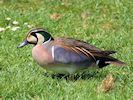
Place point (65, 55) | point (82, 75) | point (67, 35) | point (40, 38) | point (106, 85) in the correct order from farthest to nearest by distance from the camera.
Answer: point (67, 35), point (82, 75), point (40, 38), point (65, 55), point (106, 85)

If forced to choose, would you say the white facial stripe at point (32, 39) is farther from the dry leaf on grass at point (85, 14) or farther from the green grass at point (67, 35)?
the dry leaf on grass at point (85, 14)

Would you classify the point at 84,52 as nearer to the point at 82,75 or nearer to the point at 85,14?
the point at 82,75

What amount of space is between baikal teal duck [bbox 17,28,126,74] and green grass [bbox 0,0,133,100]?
7.2 inches

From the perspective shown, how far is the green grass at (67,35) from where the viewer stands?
6090 mm

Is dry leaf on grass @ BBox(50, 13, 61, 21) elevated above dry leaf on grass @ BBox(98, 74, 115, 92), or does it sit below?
below

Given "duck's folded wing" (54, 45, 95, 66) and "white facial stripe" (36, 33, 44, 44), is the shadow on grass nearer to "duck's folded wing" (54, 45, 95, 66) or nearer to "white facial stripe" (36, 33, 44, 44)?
"duck's folded wing" (54, 45, 95, 66)

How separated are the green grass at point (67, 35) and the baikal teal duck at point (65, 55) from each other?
0.18 m

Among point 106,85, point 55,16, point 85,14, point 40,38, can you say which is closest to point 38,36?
point 40,38

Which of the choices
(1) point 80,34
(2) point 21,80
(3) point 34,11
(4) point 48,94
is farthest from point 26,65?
(3) point 34,11

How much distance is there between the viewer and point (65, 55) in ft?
21.2

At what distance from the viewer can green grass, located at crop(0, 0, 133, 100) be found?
20.0 ft

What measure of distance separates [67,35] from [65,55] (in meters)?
2.80

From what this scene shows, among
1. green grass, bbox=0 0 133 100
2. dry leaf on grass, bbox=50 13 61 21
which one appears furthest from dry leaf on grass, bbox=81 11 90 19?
dry leaf on grass, bbox=50 13 61 21

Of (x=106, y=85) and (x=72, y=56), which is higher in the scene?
(x=72, y=56)
